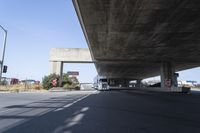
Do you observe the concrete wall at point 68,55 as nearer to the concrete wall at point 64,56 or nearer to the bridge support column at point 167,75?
the concrete wall at point 64,56

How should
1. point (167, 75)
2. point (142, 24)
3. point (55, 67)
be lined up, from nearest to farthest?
point (142, 24), point (167, 75), point (55, 67)

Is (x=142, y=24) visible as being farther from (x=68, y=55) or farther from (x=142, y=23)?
(x=68, y=55)

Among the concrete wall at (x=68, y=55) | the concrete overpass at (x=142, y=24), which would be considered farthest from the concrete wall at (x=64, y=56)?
the concrete overpass at (x=142, y=24)

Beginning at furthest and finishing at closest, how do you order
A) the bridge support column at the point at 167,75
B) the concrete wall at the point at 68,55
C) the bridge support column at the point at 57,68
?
the bridge support column at the point at 57,68, the concrete wall at the point at 68,55, the bridge support column at the point at 167,75

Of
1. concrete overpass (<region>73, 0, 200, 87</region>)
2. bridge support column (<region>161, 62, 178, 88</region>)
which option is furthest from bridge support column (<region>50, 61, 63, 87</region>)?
concrete overpass (<region>73, 0, 200, 87</region>)

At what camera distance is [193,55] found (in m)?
39.6

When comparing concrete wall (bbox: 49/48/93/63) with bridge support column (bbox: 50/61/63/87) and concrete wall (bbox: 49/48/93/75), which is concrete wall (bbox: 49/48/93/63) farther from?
bridge support column (bbox: 50/61/63/87)

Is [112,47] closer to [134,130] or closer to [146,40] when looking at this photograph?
[146,40]

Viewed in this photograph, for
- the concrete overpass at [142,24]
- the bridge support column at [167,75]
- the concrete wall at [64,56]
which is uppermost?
the concrete wall at [64,56]

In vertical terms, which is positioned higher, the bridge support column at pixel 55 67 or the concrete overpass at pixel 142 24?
the concrete overpass at pixel 142 24

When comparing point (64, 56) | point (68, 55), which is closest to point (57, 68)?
point (64, 56)

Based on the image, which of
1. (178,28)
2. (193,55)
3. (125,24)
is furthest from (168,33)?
(193,55)

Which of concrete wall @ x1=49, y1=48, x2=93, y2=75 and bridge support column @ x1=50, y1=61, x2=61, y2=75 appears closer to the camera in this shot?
concrete wall @ x1=49, y1=48, x2=93, y2=75

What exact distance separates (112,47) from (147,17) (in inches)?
552
